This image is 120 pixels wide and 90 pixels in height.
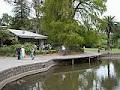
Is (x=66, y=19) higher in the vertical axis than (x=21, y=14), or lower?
Answer: lower

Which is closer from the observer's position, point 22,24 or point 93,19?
point 93,19

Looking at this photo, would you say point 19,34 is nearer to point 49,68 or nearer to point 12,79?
point 49,68

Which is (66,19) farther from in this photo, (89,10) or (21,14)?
(21,14)

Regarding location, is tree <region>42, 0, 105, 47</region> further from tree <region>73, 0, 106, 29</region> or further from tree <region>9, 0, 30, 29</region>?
tree <region>9, 0, 30, 29</region>

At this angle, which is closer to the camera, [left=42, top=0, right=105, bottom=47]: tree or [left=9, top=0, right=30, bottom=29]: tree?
[left=42, top=0, right=105, bottom=47]: tree

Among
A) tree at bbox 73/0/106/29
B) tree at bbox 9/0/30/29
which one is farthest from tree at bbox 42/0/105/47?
tree at bbox 9/0/30/29

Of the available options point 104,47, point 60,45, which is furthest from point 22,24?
point 60,45

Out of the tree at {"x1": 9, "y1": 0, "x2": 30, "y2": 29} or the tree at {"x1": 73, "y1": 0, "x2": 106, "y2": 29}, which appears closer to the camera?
the tree at {"x1": 73, "y1": 0, "x2": 106, "y2": 29}

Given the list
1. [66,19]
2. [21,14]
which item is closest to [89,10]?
[66,19]

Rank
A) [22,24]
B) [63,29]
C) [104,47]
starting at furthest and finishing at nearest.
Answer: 1. [22,24]
2. [104,47]
3. [63,29]

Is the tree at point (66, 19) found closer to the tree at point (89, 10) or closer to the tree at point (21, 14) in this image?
the tree at point (89, 10)

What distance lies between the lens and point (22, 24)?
236 feet

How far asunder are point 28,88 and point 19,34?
25.4 meters

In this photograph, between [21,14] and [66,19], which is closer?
[66,19]
